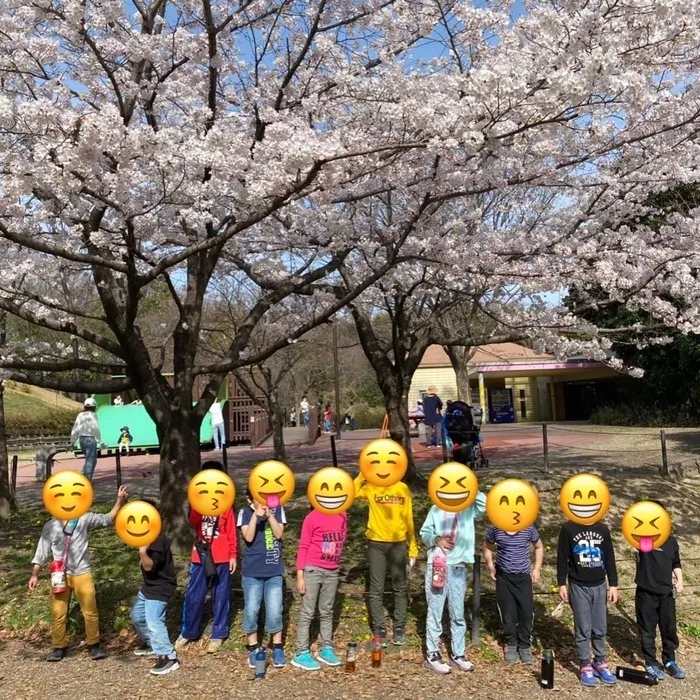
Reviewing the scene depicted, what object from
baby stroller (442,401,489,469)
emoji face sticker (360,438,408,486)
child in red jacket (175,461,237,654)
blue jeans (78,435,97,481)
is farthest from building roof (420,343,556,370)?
child in red jacket (175,461,237,654)

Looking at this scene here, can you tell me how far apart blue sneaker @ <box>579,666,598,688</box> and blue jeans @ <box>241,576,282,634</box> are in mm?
2146

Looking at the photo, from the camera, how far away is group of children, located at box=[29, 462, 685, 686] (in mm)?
4750

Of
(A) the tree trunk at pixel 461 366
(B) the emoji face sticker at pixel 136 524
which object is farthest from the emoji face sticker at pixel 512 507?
(A) the tree trunk at pixel 461 366

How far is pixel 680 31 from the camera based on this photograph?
5211 millimetres

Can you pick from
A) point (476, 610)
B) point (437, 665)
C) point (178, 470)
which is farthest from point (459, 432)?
point (437, 665)

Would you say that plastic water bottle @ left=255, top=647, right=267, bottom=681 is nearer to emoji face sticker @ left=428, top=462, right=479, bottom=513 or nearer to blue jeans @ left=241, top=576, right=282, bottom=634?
blue jeans @ left=241, top=576, right=282, bottom=634

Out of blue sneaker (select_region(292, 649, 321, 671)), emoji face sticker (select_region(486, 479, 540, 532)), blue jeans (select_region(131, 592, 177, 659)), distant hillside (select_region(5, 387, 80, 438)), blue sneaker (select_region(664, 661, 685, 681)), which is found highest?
distant hillside (select_region(5, 387, 80, 438))

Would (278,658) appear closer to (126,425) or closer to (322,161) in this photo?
(322,161)

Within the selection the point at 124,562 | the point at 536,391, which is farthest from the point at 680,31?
the point at 536,391

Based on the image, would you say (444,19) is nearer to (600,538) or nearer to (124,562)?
(600,538)

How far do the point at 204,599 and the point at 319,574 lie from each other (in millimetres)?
1024

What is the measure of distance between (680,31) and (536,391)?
3191 centimetres

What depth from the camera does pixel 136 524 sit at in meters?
4.79

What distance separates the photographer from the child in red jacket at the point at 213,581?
203 inches
